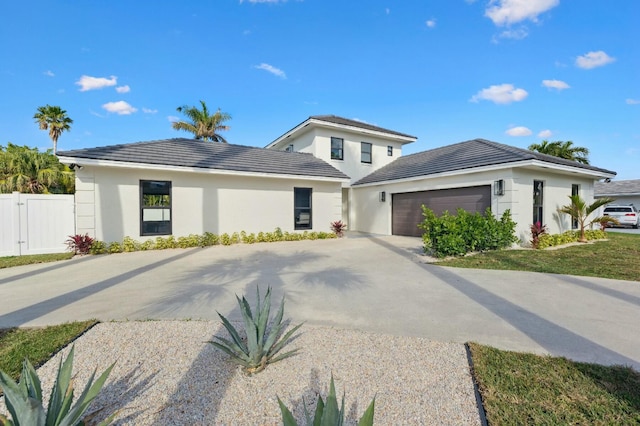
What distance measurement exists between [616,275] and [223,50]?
53.6 feet

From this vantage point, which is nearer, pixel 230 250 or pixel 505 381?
pixel 505 381

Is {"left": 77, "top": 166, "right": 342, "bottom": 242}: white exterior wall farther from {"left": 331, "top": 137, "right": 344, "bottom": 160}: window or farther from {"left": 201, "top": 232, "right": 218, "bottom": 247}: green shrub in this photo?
{"left": 331, "top": 137, "right": 344, "bottom": 160}: window

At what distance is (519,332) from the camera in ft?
11.7

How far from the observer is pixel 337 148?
1748cm

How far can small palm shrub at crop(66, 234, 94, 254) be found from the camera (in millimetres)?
9180

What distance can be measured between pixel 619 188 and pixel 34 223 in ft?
140

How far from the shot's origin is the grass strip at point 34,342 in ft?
9.11

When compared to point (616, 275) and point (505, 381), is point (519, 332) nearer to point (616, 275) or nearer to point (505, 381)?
point (505, 381)

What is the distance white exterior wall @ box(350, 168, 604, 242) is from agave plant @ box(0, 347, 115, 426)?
38.5 feet

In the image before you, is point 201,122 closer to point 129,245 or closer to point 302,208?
point 302,208

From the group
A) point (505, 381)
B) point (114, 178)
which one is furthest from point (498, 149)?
point (114, 178)

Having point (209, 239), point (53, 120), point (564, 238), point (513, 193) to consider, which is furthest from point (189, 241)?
point (53, 120)

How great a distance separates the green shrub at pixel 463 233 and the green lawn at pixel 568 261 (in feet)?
1.18

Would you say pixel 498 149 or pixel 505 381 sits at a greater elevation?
pixel 498 149
